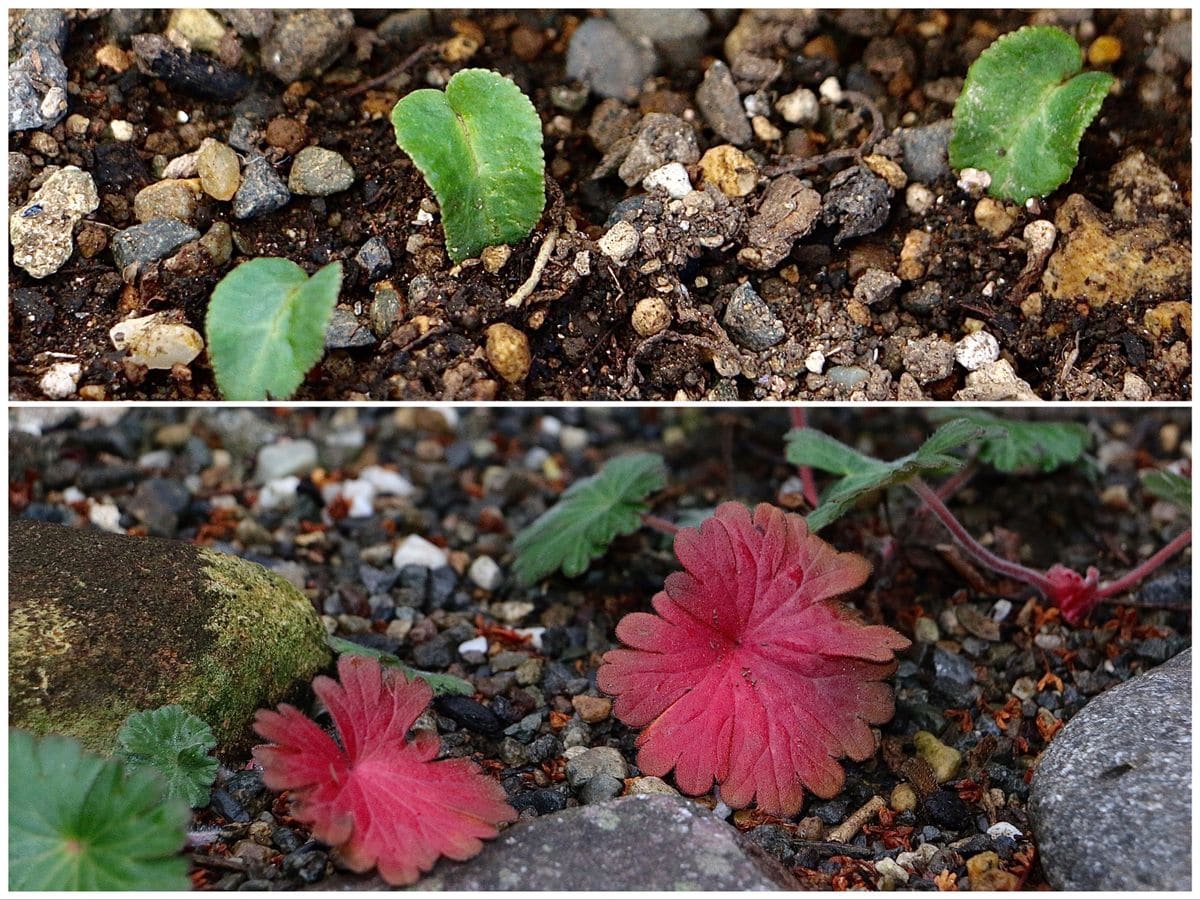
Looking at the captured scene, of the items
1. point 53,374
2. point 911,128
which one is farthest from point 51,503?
point 911,128

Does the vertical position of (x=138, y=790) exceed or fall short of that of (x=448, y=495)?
it exceeds it

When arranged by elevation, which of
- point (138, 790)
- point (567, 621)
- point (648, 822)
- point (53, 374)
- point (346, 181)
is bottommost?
point (567, 621)

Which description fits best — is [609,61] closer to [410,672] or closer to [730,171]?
[730,171]

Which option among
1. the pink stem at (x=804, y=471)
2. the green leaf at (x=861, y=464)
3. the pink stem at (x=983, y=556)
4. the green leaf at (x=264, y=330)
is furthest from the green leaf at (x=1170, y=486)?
the green leaf at (x=264, y=330)

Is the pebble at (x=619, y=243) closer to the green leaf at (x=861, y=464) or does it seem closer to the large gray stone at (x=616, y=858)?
the green leaf at (x=861, y=464)

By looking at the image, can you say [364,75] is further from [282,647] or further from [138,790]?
[138,790]

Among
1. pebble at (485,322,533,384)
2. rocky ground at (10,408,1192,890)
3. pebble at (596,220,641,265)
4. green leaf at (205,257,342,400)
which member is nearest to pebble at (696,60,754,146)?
pebble at (596,220,641,265)

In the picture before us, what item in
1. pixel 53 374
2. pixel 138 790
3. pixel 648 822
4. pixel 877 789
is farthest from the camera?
pixel 53 374
